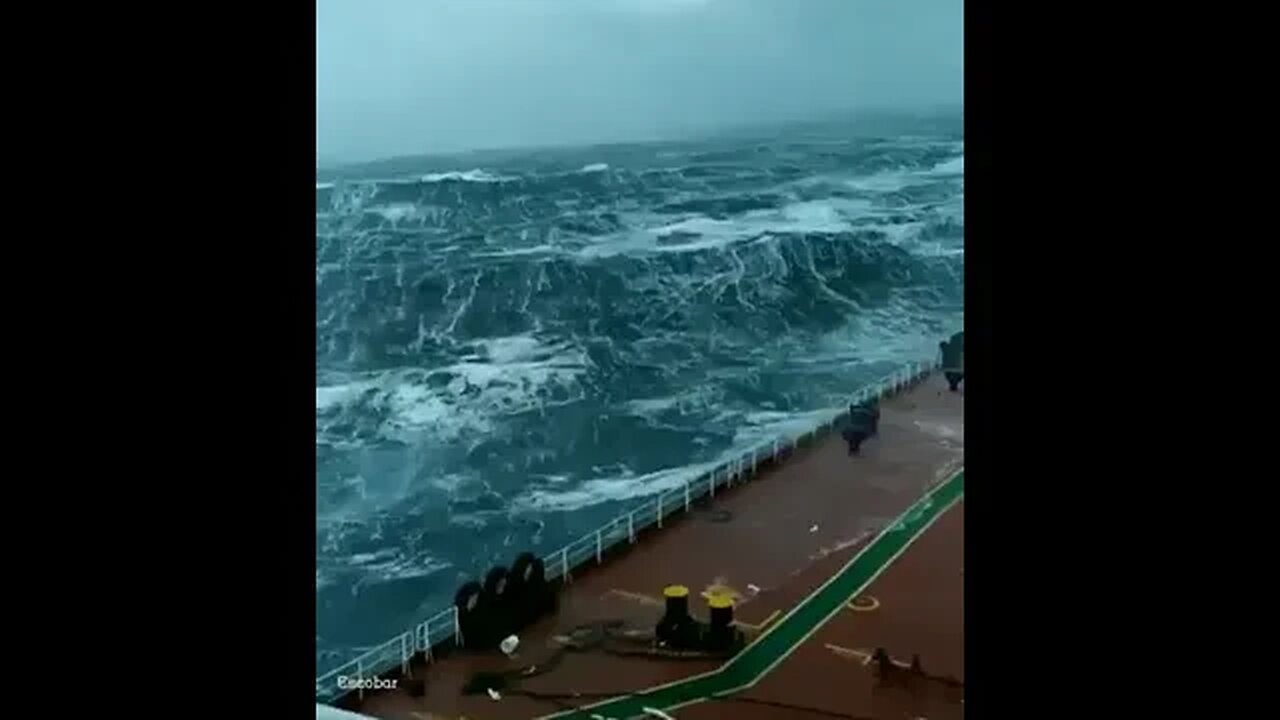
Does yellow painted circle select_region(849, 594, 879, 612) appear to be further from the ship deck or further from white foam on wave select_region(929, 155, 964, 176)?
white foam on wave select_region(929, 155, 964, 176)

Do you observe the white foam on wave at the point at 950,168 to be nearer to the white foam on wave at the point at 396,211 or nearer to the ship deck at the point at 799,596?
the ship deck at the point at 799,596

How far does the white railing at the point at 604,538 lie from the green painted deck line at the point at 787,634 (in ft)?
0.35

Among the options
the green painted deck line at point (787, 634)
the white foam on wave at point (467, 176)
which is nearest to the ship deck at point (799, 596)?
the green painted deck line at point (787, 634)

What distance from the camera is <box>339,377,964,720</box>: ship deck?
926 mm

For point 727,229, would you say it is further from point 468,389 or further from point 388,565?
point 388,565

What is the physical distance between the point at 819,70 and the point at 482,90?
1.01 feet

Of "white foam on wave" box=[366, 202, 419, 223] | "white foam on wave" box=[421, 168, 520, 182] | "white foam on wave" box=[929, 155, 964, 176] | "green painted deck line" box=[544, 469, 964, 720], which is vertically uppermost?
"white foam on wave" box=[421, 168, 520, 182]

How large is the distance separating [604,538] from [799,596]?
18cm

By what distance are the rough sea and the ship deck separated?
0.05m

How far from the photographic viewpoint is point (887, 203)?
1.02 metres

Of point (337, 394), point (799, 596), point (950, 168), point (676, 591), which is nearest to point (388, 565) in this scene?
point (337, 394)

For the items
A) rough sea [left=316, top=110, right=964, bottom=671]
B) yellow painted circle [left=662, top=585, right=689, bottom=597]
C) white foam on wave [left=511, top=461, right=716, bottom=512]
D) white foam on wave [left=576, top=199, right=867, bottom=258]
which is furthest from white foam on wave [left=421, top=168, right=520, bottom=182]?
yellow painted circle [left=662, top=585, right=689, bottom=597]
